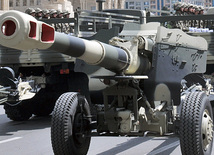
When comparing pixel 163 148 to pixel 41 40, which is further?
pixel 163 148

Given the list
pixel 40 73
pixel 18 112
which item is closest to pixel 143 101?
pixel 40 73

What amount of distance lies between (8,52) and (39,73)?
930 millimetres

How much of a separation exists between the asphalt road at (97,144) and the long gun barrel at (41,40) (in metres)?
1.91

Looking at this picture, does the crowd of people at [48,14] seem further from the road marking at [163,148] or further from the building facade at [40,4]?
the building facade at [40,4]

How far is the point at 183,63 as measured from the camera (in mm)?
7066

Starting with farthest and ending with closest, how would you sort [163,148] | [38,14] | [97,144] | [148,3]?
[148,3] → [38,14] → [97,144] → [163,148]

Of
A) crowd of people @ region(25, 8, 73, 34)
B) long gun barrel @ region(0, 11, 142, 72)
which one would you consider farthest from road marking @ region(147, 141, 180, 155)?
crowd of people @ region(25, 8, 73, 34)

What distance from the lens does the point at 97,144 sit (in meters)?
8.80

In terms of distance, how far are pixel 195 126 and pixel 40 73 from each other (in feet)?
20.4

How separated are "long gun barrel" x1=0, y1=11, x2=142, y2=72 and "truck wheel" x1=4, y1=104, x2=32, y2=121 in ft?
20.7

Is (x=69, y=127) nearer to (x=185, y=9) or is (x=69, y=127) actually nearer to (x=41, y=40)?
(x=41, y=40)

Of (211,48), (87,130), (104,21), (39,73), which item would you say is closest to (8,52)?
(39,73)

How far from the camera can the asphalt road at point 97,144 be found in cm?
805

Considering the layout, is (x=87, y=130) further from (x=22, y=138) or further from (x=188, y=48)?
(x=22, y=138)
